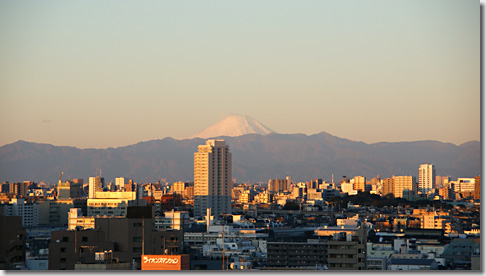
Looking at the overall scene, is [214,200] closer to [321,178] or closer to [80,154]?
[80,154]

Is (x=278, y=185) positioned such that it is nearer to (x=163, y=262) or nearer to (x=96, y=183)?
(x=96, y=183)

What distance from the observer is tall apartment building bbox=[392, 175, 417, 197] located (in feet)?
288

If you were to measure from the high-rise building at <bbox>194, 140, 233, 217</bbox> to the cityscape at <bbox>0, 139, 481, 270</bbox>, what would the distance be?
0.08m

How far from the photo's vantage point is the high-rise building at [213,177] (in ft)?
253

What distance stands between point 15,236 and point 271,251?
16843 mm

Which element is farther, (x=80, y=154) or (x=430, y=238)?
(x=80, y=154)

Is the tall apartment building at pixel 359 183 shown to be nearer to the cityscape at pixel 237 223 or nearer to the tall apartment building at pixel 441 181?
the cityscape at pixel 237 223

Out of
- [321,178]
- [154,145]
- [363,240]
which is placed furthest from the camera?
[321,178]

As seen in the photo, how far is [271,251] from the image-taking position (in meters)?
33.4

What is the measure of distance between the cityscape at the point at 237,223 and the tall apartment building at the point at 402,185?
99mm

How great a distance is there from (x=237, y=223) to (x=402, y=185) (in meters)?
36.5

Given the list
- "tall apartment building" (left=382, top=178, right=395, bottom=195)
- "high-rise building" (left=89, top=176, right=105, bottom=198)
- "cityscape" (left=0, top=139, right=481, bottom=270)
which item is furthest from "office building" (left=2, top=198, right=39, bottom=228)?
"tall apartment building" (left=382, top=178, right=395, bottom=195)

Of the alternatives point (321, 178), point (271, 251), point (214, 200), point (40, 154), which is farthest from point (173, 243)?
point (321, 178)

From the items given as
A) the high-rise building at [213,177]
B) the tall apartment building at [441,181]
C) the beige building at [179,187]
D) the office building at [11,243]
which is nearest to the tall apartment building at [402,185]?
the tall apartment building at [441,181]
